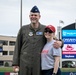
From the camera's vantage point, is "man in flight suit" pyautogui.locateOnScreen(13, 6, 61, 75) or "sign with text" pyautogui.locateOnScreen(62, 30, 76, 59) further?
"sign with text" pyautogui.locateOnScreen(62, 30, 76, 59)

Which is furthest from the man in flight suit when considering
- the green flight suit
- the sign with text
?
the sign with text

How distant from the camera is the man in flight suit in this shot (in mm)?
5969

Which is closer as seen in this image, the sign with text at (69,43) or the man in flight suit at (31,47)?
the man in flight suit at (31,47)

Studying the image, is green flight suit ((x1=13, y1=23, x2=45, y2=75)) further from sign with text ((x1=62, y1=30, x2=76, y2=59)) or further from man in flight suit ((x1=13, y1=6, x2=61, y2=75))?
sign with text ((x1=62, y1=30, x2=76, y2=59))

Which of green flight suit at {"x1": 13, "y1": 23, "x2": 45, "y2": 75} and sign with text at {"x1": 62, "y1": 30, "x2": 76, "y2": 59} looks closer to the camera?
green flight suit at {"x1": 13, "y1": 23, "x2": 45, "y2": 75}

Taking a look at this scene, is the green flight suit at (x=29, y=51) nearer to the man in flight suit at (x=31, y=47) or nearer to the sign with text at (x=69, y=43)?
the man in flight suit at (x=31, y=47)

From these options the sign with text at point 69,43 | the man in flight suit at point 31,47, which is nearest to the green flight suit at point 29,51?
the man in flight suit at point 31,47

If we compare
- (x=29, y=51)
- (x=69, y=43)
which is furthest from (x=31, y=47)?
(x=69, y=43)

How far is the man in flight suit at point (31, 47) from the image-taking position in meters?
5.97

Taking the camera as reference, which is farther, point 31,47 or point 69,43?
point 69,43

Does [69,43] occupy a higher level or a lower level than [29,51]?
lower

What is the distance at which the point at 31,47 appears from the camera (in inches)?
235

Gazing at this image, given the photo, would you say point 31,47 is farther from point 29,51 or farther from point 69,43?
point 69,43

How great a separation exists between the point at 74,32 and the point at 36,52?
2159 centimetres
